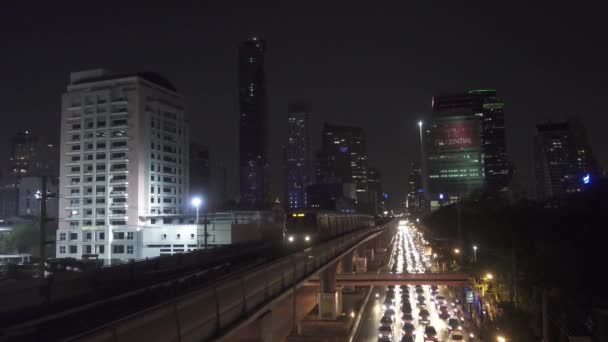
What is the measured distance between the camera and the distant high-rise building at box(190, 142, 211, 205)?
17862 cm

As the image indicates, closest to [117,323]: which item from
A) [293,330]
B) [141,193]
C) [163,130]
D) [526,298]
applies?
[293,330]

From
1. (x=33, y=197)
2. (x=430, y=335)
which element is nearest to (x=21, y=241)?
(x=33, y=197)

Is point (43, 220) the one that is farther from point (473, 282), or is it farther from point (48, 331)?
point (473, 282)

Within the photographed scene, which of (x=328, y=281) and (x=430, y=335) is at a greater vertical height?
(x=328, y=281)

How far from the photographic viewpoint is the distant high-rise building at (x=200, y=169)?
179 meters

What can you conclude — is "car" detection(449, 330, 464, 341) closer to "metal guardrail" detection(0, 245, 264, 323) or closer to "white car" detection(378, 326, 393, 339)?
"white car" detection(378, 326, 393, 339)

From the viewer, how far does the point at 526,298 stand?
39.3 meters

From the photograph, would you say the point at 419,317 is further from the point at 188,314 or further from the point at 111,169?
the point at 111,169

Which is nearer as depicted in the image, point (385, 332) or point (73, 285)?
point (73, 285)

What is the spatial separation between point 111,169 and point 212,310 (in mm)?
88150

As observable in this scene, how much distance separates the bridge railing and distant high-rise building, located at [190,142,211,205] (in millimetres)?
158386

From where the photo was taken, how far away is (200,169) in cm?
18538

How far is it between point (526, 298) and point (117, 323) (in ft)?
122

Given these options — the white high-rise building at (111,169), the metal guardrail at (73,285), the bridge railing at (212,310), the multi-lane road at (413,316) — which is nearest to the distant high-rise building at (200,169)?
the white high-rise building at (111,169)
